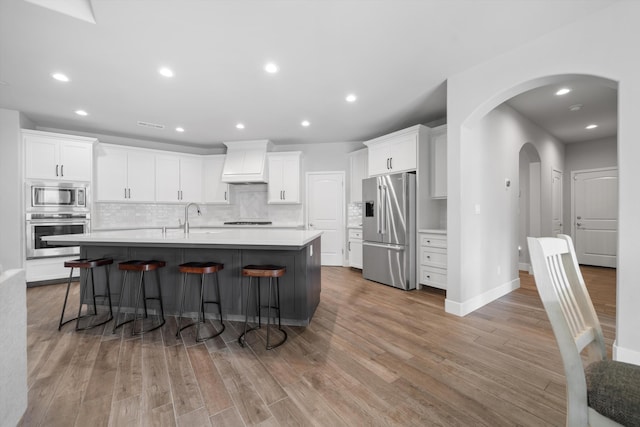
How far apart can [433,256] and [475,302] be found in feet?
2.68

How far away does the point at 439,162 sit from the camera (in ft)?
12.9

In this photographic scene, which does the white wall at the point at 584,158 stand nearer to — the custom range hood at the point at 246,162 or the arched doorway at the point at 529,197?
the arched doorway at the point at 529,197

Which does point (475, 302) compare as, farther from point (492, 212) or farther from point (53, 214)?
point (53, 214)

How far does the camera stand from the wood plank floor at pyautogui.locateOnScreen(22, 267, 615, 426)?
1.47m

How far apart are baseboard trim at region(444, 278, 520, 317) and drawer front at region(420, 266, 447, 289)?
1.59 ft

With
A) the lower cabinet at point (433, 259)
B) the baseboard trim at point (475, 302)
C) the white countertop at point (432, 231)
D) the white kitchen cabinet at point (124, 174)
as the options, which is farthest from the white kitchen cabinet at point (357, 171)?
the white kitchen cabinet at point (124, 174)

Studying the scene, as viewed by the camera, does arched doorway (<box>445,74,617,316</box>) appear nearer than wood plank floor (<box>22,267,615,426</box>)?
No

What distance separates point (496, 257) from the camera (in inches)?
137

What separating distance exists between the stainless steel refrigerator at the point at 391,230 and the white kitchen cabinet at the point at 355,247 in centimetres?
59

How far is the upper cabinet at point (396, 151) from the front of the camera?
3.96 meters

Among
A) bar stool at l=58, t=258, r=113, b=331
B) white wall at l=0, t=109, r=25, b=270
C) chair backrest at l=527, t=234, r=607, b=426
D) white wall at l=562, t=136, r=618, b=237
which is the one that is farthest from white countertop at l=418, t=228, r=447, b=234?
white wall at l=0, t=109, r=25, b=270

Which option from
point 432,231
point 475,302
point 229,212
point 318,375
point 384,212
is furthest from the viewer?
point 229,212

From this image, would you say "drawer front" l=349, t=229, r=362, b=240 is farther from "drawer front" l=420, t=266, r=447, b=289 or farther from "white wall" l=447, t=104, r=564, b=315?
"white wall" l=447, t=104, r=564, b=315

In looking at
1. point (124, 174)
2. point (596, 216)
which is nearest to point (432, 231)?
point (596, 216)
